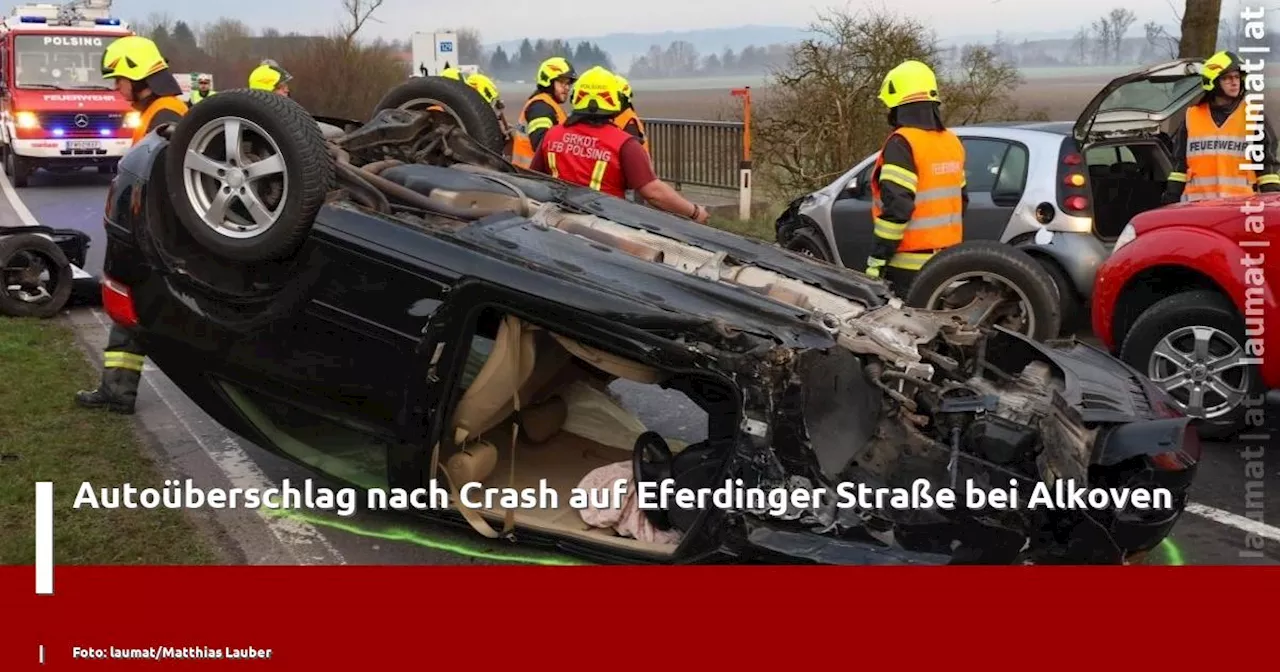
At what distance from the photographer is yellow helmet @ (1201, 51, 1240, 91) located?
6.95m

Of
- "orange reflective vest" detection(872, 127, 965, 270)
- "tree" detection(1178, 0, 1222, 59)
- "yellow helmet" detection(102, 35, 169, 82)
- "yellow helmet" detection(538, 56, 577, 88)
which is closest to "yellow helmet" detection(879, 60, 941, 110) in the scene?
"orange reflective vest" detection(872, 127, 965, 270)

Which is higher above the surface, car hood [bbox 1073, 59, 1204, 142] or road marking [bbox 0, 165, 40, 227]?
car hood [bbox 1073, 59, 1204, 142]

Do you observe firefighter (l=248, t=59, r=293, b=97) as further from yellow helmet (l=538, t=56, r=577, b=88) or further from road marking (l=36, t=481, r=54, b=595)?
road marking (l=36, t=481, r=54, b=595)

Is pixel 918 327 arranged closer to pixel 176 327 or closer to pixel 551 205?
pixel 551 205

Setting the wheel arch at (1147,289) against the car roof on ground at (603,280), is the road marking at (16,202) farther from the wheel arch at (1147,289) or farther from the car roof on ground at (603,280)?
the wheel arch at (1147,289)

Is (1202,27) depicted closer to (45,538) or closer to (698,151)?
(698,151)

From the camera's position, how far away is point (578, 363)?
450 cm

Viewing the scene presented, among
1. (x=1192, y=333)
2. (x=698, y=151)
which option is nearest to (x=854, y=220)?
(x=1192, y=333)

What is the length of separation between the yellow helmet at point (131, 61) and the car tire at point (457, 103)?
1345mm

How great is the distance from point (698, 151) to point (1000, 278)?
9488mm

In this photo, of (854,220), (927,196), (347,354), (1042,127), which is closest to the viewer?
(347,354)

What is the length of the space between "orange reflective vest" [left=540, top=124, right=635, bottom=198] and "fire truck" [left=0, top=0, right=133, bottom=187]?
43.8 feet

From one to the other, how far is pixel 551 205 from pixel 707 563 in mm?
1657

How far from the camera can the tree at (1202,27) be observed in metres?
10.6
